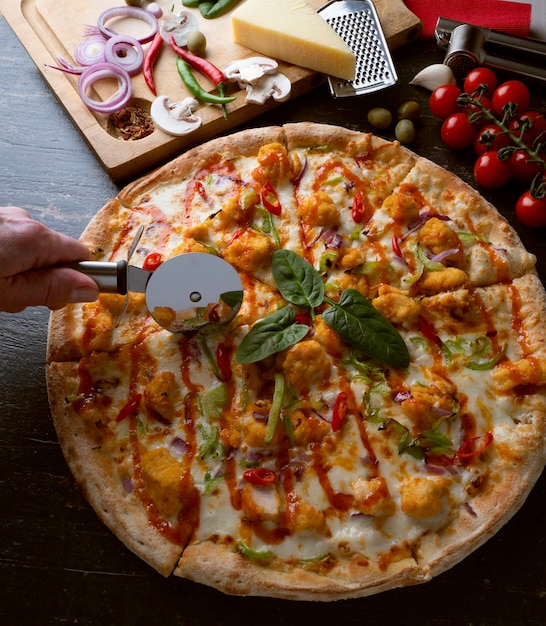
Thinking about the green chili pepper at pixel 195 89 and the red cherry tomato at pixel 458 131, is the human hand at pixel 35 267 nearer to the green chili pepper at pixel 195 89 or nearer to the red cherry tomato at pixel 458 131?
the green chili pepper at pixel 195 89

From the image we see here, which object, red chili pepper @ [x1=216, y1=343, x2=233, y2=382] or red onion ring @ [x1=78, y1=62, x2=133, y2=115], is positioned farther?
red onion ring @ [x1=78, y1=62, x2=133, y2=115]

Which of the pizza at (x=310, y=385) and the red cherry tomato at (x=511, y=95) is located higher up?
the red cherry tomato at (x=511, y=95)

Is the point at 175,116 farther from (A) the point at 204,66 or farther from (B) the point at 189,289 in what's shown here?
(B) the point at 189,289

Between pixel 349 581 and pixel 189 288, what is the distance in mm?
1911

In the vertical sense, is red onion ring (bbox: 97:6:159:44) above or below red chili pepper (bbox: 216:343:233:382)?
above

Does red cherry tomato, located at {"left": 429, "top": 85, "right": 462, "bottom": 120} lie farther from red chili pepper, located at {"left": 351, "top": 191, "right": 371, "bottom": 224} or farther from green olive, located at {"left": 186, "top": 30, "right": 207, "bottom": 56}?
green olive, located at {"left": 186, "top": 30, "right": 207, "bottom": 56}

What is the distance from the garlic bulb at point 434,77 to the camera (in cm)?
568

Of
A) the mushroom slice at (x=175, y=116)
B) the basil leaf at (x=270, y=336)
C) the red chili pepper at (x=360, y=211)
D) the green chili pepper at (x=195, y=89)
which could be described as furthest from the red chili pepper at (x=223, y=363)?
the green chili pepper at (x=195, y=89)

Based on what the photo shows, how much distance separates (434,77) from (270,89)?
1310mm

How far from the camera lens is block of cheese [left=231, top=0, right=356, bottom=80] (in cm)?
547

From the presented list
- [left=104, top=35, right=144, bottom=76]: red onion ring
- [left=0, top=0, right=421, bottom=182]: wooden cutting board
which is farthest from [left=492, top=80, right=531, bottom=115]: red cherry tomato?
[left=104, top=35, right=144, bottom=76]: red onion ring

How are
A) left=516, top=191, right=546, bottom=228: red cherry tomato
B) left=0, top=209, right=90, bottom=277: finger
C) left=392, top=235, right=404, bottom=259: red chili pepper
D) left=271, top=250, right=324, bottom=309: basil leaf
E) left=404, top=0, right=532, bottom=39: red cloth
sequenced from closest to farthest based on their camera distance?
left=0, top=209, right=90, bottom=277: finger → left=271, top=250, right=324, bottom=309: basil leaf → left=392, top=235, right=404, bottom=259: red chili pepper → left=516, top=191, right=546, bottom=228: red cherry tomato → left=404, top=0, right=532, bottom=39: red cloth

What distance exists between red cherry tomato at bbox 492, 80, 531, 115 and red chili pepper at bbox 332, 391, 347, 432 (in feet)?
8.96

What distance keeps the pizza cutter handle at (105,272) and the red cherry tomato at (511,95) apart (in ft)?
10.6
